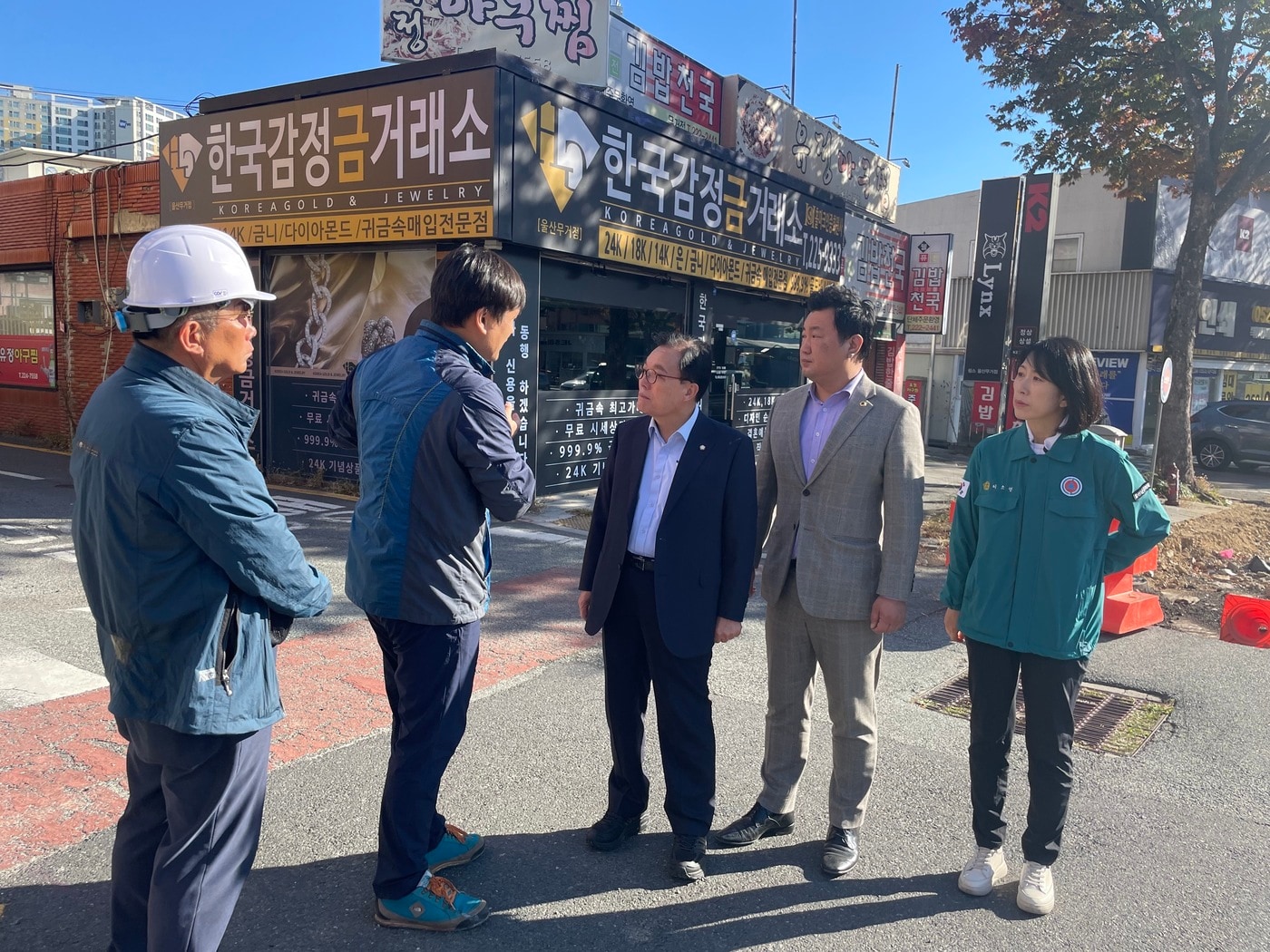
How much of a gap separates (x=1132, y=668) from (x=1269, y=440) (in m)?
17.5

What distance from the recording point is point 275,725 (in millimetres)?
4297

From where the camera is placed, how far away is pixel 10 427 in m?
15.8

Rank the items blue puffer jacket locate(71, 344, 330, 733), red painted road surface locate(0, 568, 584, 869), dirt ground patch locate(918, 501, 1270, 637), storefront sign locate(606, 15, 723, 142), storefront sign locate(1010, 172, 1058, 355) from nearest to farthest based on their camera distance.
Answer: blue puffer jacket locate(71, 344, 330, 733)
red painted road surface locate(0, 568, 584, 869)
dirt ground patch locate(918, 501, 1270, 637)
storefront sign locate(1010, 172, 1058, 355)
storefront sign locate(606, 15, 723, 142)

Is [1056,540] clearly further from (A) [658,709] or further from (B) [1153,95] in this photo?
(B) [1153,95]

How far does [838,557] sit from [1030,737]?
2.85 ft

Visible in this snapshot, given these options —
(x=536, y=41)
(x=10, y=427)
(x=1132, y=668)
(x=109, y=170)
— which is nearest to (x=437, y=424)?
(x=1132, y=668)

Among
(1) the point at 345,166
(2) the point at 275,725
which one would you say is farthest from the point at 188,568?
(1) the point at 345,166

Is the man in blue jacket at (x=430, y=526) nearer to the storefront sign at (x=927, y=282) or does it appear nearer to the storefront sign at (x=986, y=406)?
the storefront sign at (x=986, y=406)

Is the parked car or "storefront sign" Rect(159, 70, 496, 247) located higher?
"storefront sign" Rect(159, 70, 496, 247)

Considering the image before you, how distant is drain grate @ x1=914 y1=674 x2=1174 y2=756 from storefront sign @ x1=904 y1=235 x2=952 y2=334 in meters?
15.9

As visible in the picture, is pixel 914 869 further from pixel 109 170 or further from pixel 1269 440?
pixel 1269 440

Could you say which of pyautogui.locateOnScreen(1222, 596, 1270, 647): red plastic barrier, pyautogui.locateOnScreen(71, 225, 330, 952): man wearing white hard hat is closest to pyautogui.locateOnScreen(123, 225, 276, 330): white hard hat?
pyautogui.locateOnScreen(71, 225, 330, 952): man wearing white hard hat

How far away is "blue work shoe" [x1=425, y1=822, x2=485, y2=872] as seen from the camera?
3.20 metres

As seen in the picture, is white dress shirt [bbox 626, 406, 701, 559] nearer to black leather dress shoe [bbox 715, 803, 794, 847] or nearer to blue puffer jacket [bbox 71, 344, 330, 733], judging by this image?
black leather dress shoe [bbox 715, 803, 794, 847]
